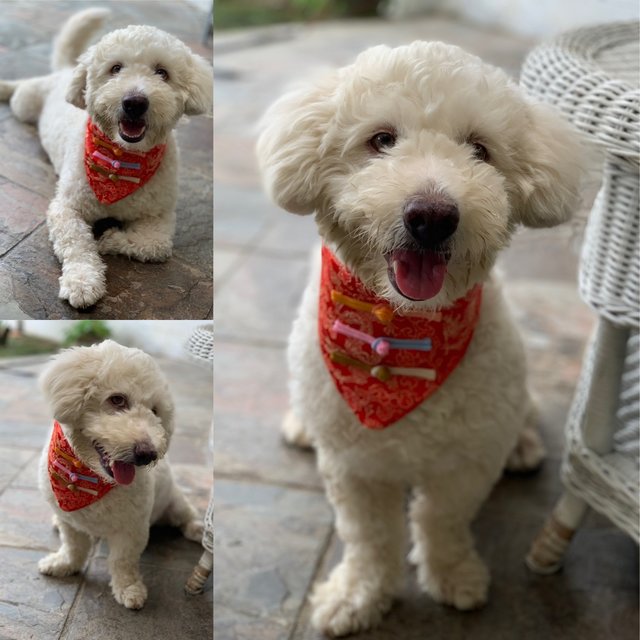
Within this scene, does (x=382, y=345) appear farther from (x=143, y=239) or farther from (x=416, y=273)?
(x=143, y=239)

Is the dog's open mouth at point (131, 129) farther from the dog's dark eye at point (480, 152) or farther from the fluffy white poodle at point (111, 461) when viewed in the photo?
the dog's dark eye at point (480, 152)

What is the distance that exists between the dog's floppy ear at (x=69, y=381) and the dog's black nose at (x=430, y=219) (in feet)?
1.44

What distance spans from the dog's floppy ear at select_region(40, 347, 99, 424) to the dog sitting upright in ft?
1.40

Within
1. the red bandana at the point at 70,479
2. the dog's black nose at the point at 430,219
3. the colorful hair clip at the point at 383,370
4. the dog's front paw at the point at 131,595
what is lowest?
the colorful hair clip at the point at 383,370

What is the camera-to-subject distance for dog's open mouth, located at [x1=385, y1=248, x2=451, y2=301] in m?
1.17

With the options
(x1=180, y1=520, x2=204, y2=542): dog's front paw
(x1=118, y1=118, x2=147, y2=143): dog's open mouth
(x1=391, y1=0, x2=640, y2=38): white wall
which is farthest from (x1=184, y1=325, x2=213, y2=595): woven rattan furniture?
(x1=391, y1=0, x2=640, y2=38): white wall

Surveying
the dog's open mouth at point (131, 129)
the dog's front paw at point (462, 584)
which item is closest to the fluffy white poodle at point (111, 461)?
the dog's open mouth at point (131, 129)

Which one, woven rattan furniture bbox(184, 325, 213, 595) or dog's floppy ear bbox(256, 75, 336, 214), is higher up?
dog's floppy ear bbox(256, 75, 336, 214)

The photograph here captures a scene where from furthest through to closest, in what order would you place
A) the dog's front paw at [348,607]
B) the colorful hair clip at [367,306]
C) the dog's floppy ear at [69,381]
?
the dog's front paw at [348,607] < the colorful hair clip at [367,306] < the dog's floppy ear at [69,381]

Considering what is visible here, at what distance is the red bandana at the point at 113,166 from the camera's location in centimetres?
→ 101

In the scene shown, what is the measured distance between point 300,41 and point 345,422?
4.92 meters

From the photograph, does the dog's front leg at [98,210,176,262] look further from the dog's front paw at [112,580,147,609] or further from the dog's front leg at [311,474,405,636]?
the dog's front leg at [311,474,405,636]

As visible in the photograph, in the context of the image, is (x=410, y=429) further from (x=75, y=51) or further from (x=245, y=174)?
(x=245, y=174)

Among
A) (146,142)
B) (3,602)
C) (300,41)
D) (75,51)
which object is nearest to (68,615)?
(3,602)
